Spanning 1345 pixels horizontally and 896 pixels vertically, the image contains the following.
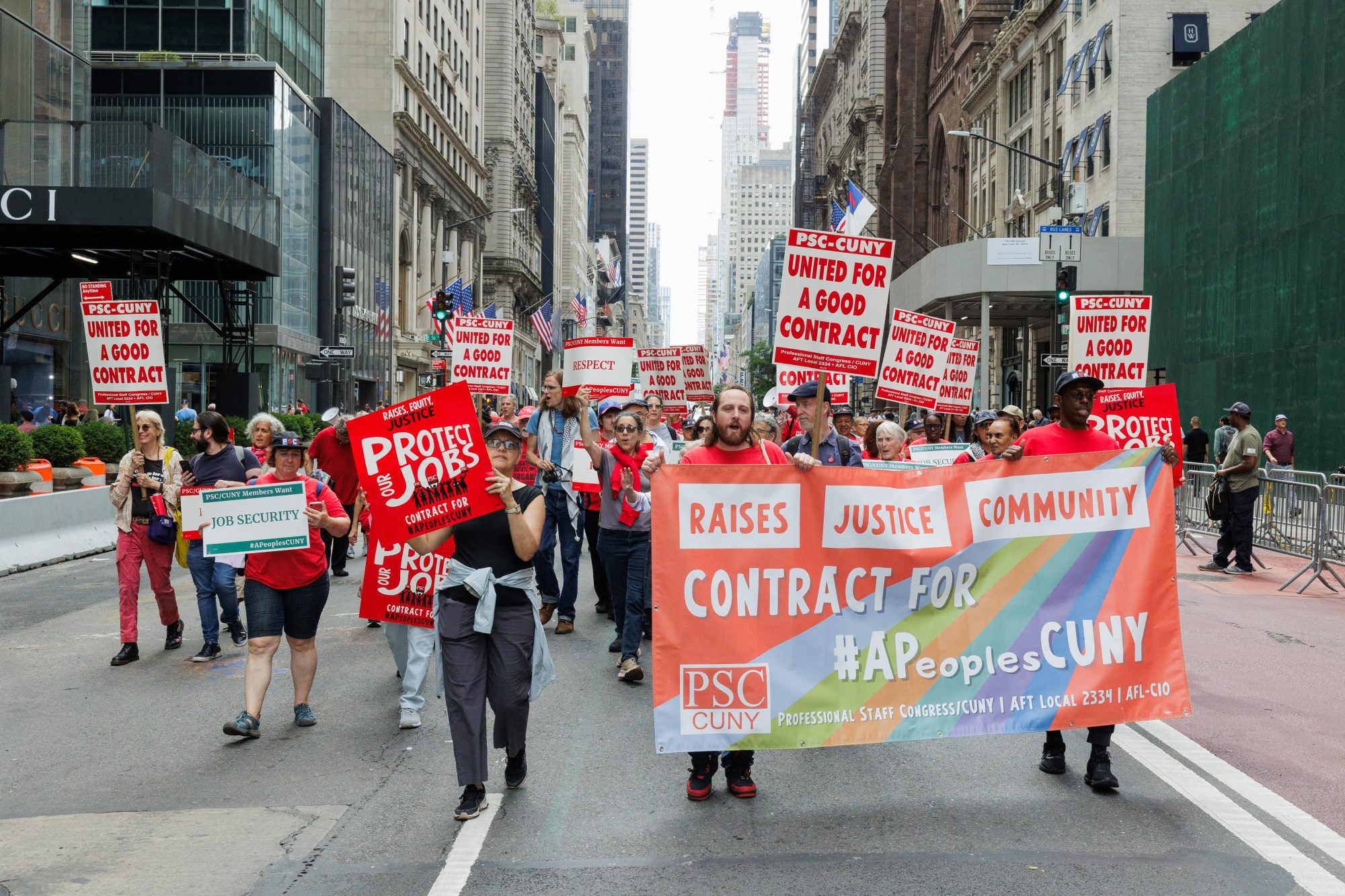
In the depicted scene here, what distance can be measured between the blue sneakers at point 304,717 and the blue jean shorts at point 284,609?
17.3 inches

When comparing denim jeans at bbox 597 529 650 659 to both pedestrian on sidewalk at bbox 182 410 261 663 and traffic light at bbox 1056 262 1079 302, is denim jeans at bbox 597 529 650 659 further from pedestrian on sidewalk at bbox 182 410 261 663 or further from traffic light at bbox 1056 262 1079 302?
traffic light at bbox 1056 262 1079 302

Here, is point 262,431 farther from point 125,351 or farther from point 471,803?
point 125,351

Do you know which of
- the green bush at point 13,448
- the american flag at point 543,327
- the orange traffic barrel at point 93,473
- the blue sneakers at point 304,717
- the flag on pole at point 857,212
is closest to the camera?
the blue sneakers at point 304,717

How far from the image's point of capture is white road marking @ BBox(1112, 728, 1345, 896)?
4.89 meters

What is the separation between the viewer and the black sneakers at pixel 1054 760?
638 centimetres

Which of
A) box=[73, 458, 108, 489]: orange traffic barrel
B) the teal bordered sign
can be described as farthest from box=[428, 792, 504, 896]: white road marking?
box=[73, 458, 108, 489]: orange traffic barrel

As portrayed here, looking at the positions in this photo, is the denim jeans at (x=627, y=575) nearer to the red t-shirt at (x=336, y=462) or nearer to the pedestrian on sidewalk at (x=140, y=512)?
the red t-shirt at (x=336, y=462)

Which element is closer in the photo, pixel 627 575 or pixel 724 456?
pixel 724 456

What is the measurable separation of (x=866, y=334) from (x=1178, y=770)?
11.1ft

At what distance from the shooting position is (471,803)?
5.73 metres

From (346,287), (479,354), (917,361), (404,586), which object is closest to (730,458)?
(404,586)

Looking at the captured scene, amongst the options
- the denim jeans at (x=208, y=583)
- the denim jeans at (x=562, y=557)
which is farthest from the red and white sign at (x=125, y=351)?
the denim jeans at (x=562, y=557)

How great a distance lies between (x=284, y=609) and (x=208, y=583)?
98.5 inches

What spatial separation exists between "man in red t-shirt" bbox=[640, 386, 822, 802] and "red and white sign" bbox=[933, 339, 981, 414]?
11.4 m
